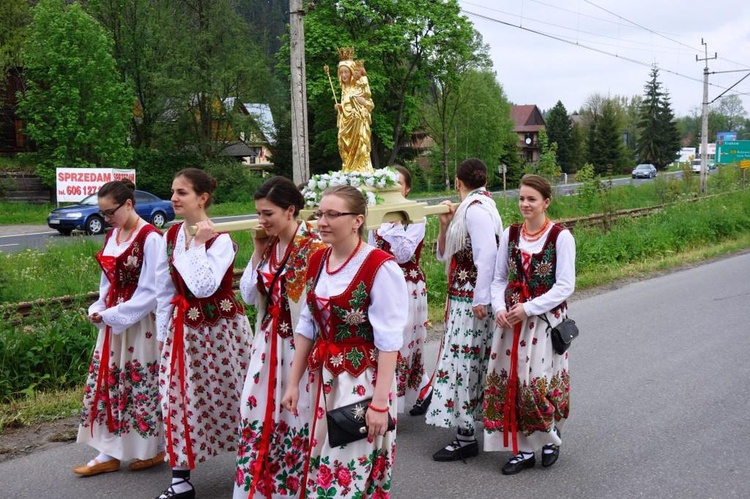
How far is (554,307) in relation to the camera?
4.57 m

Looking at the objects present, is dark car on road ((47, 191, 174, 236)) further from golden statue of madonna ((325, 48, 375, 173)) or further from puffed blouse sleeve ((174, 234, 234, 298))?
puffed blouse sleeve ((174, 234, 234, 298))

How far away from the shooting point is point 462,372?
5.00m

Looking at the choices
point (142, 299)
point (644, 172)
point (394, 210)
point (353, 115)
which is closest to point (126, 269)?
point (142, 299)

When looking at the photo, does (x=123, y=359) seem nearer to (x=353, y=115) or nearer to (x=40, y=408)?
(x=40, y=408)

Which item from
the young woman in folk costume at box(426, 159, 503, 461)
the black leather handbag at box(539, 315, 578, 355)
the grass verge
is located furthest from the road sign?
the grass verge

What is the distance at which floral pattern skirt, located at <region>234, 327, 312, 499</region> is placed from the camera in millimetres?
3670

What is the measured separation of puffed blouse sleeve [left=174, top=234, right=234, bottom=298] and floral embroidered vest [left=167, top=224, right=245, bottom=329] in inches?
2.0

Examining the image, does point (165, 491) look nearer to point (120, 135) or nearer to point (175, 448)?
point (175, 448)

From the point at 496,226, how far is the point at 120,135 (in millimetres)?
31664

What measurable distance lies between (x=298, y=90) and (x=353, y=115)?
4830mm

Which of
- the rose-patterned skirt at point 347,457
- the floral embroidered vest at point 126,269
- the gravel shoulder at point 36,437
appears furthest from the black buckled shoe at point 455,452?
the gravel shoulder at point 36,437

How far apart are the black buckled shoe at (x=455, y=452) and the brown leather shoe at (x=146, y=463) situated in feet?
6.24

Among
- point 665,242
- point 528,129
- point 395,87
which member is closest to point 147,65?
point 395,87

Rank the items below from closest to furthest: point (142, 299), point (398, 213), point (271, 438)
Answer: point (271, 438) < point (142, 299) < point (398, 213)
